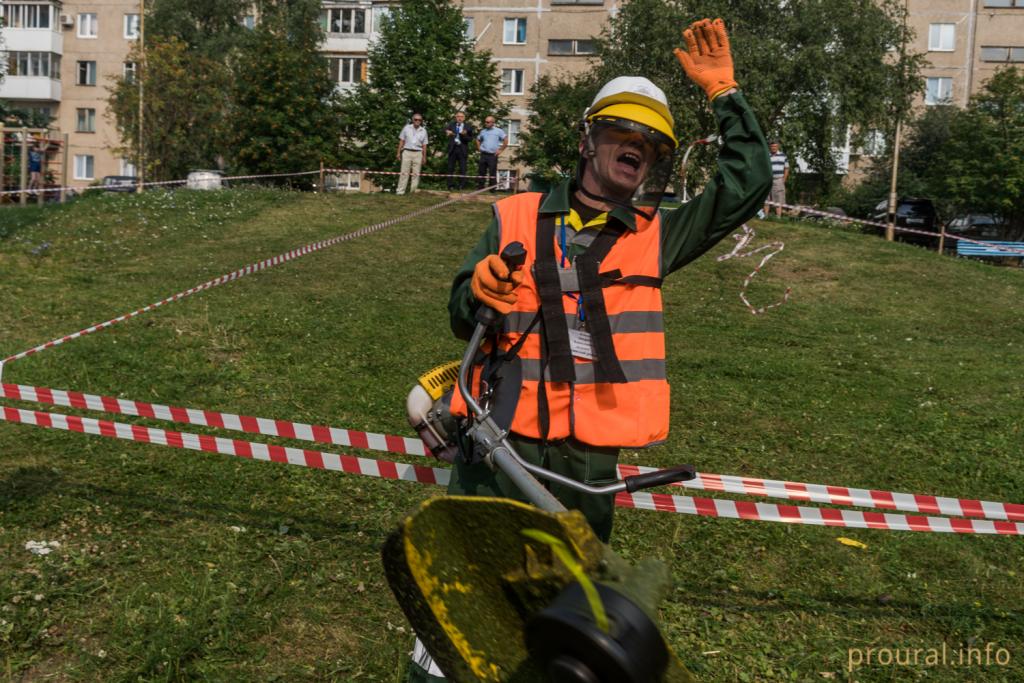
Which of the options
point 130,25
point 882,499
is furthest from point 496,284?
point 130,25

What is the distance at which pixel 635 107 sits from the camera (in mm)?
3068

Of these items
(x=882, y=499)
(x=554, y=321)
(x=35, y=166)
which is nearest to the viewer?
(x=554, y=321)

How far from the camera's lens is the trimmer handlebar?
268 centimetres

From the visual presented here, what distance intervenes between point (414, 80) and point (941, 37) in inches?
1317

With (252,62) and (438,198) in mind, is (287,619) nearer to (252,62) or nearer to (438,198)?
→ (438,198)

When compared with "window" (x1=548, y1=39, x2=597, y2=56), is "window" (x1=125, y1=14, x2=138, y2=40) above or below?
above

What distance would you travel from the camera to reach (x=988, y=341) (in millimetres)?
13312

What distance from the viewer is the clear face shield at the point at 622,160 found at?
122 inches

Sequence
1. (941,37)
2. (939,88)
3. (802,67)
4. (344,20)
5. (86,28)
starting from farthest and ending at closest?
(86,28), (344,20), (939,88), (941,37), (802,67)

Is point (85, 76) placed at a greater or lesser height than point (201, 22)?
lesser

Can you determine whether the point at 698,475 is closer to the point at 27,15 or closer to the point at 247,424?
the point at 247,424

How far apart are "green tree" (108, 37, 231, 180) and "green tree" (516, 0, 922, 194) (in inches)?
804

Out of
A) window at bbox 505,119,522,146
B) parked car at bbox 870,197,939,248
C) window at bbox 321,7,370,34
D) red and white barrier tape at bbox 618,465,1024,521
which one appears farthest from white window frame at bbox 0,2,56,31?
red and white barrier tape at bbox 618,465,1024,521

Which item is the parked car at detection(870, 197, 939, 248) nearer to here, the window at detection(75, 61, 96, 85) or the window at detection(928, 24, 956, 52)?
the window at detection(928, 24, 956, 52)
